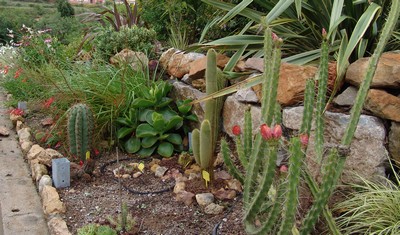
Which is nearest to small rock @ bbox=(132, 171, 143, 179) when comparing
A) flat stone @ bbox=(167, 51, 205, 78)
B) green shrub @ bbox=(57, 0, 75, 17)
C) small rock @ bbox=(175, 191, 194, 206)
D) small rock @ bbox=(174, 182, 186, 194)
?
small rock @ bbox=(174, 182, 186, 194)

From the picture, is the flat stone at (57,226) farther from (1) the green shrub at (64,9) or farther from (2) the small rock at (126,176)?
(1) the green shrub at (64,9)

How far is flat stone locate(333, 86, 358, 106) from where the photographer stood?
104 inches

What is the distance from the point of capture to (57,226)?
252cm

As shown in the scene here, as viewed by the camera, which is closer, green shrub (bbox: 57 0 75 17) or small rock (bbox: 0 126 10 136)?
small rock (bbox: 0 126 10 136)

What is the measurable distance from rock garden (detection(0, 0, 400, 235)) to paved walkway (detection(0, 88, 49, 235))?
85mm

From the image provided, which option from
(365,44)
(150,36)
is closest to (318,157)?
(365,44)

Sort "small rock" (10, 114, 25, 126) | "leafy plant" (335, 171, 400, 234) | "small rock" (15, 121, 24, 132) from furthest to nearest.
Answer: "small rock" (10, 114, 25, 126), "small rock" (15, 121, 24, 132), "leafy plant" (335, 171, 400, 234)

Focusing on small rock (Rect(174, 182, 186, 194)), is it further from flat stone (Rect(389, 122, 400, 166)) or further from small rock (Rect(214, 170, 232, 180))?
flat stone (Rect(389, 122, 400, 166))

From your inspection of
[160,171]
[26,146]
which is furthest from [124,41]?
[160,171]

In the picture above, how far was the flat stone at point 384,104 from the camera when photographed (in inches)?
95.9

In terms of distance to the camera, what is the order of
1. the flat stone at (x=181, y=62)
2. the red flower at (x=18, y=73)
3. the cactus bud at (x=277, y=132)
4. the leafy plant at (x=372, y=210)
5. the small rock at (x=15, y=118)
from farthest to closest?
the red flower at (x=18, y=73), the small rock at (x=15, y=118), the flat stone at (x=181, y=62), the leafy plant at (x=372, y=210), the cactus bud at (x=277, y=132)

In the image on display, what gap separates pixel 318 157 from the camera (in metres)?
2.13

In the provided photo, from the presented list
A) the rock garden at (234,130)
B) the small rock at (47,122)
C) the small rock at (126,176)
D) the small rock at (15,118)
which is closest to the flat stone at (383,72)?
the rock garden at (234,130)

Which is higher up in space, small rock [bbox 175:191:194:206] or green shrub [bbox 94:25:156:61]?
green shrub [bbox 94:25:156:61]
